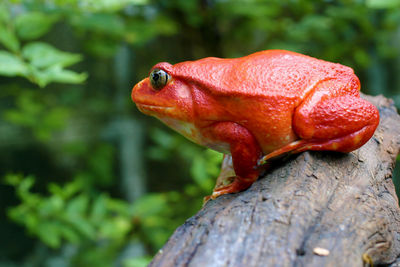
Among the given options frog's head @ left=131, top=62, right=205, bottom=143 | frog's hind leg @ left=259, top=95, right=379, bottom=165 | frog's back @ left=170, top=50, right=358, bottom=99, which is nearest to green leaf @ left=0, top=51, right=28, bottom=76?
frog's head @ left=131, top=62, right=205, bottom=143

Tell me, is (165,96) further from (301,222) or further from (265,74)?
(301,222)

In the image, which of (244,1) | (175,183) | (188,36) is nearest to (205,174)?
(244,1)

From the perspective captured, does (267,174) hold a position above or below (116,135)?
above

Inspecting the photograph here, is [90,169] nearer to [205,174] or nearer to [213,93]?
[205,174]

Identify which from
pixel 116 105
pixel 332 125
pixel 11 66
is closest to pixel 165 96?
pixel 332 125

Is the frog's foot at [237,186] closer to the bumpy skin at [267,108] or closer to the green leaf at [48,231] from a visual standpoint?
the bumpy skin at [267,108]

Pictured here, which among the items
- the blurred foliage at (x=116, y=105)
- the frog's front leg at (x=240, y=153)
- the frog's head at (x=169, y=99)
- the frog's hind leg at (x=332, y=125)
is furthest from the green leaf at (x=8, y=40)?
the frog's hind leg at (x=332, y=125)
